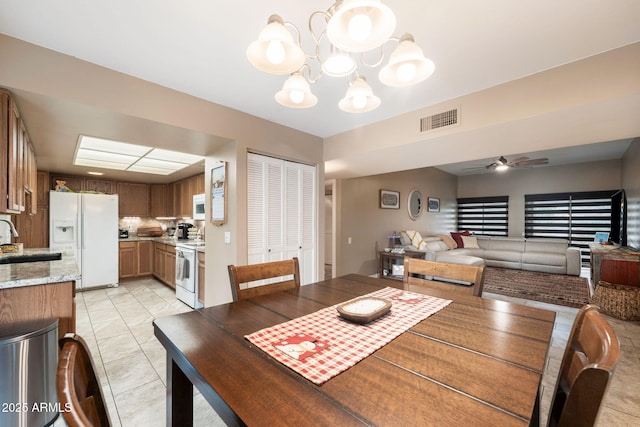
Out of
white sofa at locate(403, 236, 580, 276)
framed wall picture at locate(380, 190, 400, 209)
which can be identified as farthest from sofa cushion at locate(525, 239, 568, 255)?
framed wall picture at locate(380, 190, 400, 209)

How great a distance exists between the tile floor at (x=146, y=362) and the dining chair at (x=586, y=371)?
1.39 metres

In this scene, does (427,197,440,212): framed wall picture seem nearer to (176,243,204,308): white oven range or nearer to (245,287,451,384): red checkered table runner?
(176,243,204,308): white oven range

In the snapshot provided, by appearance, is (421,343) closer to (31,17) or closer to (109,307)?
(31,17)

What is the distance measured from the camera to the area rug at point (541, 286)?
3852 millimetres

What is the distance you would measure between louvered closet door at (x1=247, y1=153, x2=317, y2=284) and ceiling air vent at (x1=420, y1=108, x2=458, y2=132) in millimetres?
1529

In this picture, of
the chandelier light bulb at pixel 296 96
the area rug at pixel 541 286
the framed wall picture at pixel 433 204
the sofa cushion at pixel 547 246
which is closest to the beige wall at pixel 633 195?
the area rug at pixel 541 286

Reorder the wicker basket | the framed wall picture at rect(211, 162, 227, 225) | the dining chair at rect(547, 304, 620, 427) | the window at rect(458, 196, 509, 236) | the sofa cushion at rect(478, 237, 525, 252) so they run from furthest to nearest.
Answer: the window at rect(458, 196, 509, 236) → the sofa cushion at rect(478, 237, 525, 252) → the wicker basket → the framed wall picture at rect(211, 162, 227, 225) → the dining chair at rect(547, 304, 620, 427)

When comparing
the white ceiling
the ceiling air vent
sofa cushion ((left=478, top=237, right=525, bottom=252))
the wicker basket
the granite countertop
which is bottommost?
the wicker basket

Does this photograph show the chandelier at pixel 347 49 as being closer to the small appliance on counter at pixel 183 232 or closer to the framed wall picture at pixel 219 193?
the framed wall picture at pixel 219 193

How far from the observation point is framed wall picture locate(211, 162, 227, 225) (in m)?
2.90

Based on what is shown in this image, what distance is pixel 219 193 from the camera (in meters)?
3.01

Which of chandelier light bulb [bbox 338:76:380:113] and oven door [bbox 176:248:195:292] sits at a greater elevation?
chandelier light bulb [bbox 338:76:380:113]

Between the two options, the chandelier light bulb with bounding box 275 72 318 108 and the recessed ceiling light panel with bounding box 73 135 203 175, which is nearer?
the chandelier light bulb with bounding box 275 72 318 108

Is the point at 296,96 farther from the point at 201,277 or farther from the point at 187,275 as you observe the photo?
the point at 187,275
